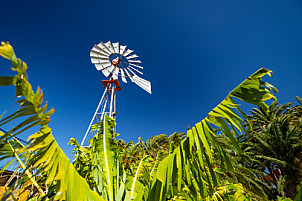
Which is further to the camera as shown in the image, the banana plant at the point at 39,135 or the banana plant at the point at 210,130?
the banana plant at the point at 210,130

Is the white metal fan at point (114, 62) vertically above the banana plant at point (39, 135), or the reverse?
the white metal fan at point (114, 62)

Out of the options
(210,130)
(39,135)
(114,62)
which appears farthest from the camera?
(114,62)

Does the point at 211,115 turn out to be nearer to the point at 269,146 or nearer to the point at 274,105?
the point at 269,146

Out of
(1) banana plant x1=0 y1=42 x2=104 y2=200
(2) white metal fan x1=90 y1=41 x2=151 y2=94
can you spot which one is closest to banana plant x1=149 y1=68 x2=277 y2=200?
(1) banana plant x1=0 y1=42 x2=104 y2=200

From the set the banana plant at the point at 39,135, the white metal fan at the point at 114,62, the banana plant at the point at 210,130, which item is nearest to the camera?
the banana plant at the point at 39,135

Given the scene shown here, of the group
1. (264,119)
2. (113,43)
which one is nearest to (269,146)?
(264,119)

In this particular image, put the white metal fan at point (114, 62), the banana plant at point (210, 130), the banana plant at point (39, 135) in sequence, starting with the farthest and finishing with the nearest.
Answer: the white metal fan at point (114, 62) < the banana plant at point (210, 130) < the banana plant at point (39, 135)

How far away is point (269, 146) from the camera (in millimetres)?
8500

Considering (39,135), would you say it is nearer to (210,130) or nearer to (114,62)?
(210,130)

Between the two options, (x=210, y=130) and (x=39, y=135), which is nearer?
(x=39, y=135)

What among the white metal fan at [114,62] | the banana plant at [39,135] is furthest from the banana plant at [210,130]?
the white metal fan at [114,62]

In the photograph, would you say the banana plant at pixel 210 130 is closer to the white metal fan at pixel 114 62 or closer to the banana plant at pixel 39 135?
the banana plant at pixel 39 135

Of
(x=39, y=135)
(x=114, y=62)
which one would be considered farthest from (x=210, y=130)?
(x=114, y=62)

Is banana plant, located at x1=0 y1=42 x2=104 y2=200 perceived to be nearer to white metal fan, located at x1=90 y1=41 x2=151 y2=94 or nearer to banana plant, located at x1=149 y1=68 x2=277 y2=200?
banana plant, located at x1=149 y1=68 x2=277 y2=200
